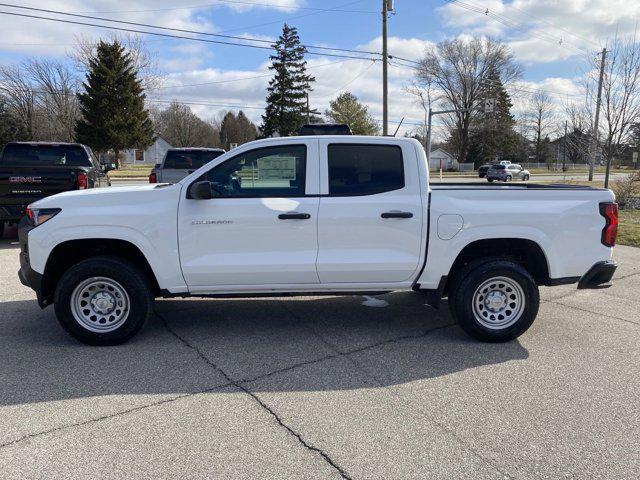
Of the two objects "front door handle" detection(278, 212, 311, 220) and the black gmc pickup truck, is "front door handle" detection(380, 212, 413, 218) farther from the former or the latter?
the black gmc pickup truck

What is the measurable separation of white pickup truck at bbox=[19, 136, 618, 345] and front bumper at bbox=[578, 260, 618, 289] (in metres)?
0.01

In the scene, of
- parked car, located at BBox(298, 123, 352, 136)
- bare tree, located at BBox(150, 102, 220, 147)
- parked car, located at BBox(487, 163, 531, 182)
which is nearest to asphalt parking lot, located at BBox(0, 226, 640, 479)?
parked car, located at BBox(298, 123, 352, 136)

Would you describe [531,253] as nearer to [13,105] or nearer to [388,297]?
[388,297]

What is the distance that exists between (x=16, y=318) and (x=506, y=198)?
5299mm

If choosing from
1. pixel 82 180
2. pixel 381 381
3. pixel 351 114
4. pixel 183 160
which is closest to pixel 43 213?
pixel 381 381

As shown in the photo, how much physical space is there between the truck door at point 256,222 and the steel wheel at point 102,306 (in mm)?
665

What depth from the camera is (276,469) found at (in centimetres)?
281

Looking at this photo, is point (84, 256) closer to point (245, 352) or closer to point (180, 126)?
point (245, 352)

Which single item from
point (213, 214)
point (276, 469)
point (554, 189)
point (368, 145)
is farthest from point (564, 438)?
point (213, 214)

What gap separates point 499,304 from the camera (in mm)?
4793

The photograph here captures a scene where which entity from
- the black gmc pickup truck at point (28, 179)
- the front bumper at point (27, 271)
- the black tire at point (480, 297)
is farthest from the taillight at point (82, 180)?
the black tire at point (480, 297)

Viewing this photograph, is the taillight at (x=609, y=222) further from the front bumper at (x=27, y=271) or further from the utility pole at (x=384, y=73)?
the utility pole at (x=384, y=73)

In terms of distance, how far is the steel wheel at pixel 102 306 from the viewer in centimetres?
458

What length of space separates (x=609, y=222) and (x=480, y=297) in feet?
4.67
